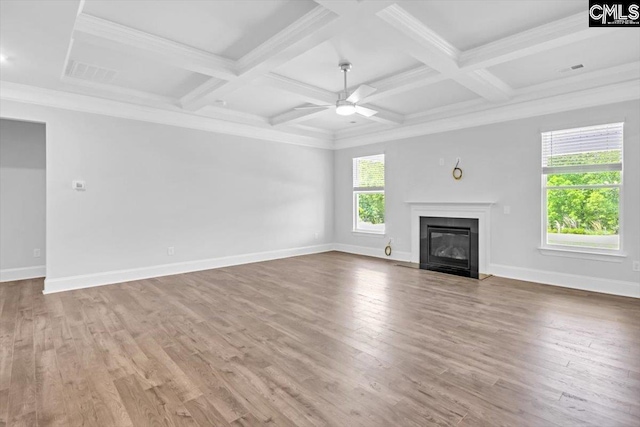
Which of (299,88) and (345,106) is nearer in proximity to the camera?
(345,106)

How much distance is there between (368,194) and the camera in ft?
24.8

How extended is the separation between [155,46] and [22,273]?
4.60 metres

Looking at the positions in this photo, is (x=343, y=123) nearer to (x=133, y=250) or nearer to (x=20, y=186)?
(x=133, y=250)

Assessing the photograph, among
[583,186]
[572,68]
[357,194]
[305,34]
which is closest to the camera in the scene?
[305,34]

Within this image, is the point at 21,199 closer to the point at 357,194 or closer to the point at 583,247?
the point at 357,194

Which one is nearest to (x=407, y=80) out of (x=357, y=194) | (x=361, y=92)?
(x=361, y=92)

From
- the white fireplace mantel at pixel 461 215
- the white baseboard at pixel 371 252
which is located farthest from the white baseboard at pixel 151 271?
the white fireplace mantel at pixel 461 215

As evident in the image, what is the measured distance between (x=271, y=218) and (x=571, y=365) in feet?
18.1

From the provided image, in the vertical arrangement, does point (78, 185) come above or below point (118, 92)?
below

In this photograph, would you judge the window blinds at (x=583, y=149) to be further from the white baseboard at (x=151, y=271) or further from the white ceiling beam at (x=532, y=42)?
the white baseboard at (x=151, y=271)

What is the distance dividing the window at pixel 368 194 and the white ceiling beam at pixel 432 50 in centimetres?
297

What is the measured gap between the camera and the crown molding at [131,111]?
4363 mm

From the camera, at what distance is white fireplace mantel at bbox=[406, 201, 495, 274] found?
5512mm

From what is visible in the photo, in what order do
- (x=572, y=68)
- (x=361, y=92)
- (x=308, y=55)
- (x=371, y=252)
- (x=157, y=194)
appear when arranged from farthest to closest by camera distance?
1. (x=371, y=252)
2. (x=157, y=194)
3. (x=572, y=68)
4. (x=361, y=92)
5. (x=308, y=55)
